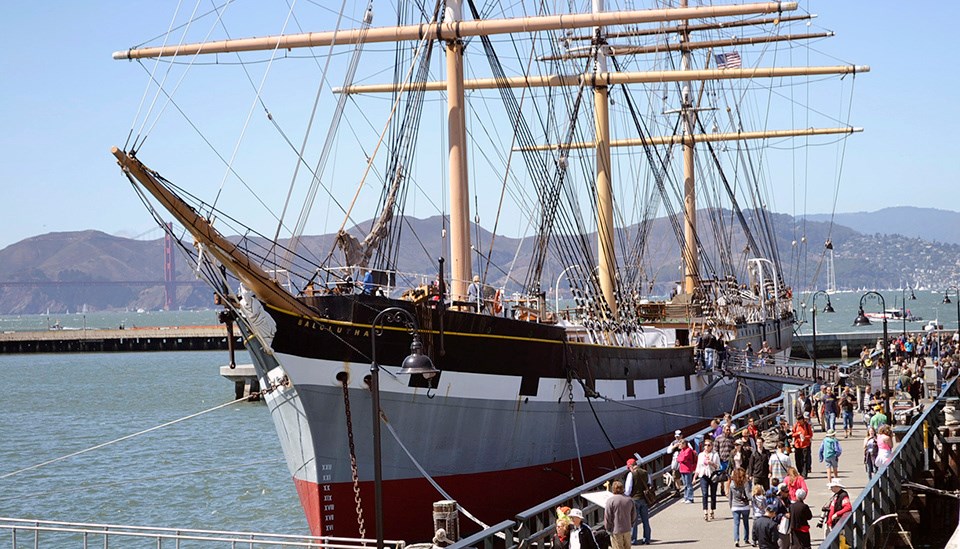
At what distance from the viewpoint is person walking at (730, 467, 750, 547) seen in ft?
61.9

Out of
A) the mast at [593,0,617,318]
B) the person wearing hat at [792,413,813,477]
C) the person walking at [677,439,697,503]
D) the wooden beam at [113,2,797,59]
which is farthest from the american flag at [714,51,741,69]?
the person walking at [677,439,697,503]

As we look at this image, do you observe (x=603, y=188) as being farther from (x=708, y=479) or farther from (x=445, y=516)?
(x=445, y=516)

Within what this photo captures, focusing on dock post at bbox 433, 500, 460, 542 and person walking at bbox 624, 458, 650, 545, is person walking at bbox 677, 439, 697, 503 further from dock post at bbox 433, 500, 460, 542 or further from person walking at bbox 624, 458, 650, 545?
dock post at bbox 433, 500, 460, 542

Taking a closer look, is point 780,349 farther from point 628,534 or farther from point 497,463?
point 628,534

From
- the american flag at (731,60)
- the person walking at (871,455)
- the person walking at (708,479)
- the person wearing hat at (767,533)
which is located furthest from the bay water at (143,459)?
the american flag at (731,60)

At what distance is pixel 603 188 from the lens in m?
43.2

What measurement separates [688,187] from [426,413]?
1517 inches

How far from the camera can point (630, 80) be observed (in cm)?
4528

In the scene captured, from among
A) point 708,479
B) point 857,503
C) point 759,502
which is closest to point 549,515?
point 708,479

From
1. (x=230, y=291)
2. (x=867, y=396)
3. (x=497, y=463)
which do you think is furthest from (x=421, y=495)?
(x=867, y=396)

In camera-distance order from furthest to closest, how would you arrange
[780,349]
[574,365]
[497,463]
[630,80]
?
[780,349]
[630,80]
[574,365]
[497,463]

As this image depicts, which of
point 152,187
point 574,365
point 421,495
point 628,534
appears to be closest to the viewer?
point 628,534

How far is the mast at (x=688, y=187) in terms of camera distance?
180 feet

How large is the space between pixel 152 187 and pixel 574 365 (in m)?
12.5
